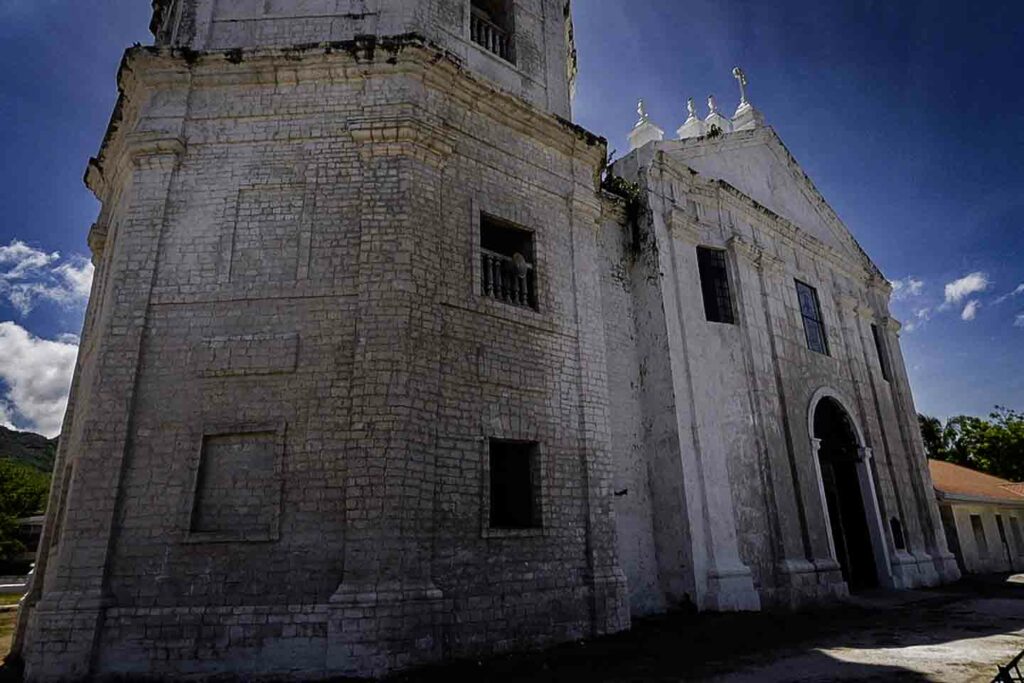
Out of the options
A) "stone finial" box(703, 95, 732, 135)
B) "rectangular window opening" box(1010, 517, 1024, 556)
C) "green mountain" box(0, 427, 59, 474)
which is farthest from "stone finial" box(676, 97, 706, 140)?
"green mountain" box(0, 427, 59, 474)

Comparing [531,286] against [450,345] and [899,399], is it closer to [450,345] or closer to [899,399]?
[450,345]

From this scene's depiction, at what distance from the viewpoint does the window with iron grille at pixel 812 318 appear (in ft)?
49.2

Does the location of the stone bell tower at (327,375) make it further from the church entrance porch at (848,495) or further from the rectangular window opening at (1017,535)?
the rectangular window opening at (1017,535)

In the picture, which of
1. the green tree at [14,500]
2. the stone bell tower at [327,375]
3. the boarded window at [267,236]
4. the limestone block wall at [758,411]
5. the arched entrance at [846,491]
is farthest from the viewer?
the green tree at [14,500]

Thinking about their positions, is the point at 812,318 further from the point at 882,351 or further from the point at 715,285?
the point at 882,351

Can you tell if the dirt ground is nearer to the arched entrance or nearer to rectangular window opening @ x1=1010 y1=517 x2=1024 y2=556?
the arched entrance

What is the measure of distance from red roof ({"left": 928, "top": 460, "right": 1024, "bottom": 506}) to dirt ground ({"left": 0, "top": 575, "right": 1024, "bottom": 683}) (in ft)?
31.2

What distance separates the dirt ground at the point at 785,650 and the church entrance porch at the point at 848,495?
2.49m

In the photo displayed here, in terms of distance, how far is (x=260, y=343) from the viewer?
7.80 m

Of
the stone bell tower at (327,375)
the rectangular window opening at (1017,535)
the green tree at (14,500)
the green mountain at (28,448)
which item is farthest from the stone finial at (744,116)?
the green mountain at (28,448)

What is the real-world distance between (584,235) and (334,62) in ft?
15.2

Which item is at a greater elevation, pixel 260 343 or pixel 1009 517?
pixel 260 343

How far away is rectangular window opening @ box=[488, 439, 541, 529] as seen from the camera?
27.8ft

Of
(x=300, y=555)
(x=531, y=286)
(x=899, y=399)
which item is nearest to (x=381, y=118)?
(x=531, y=286)
